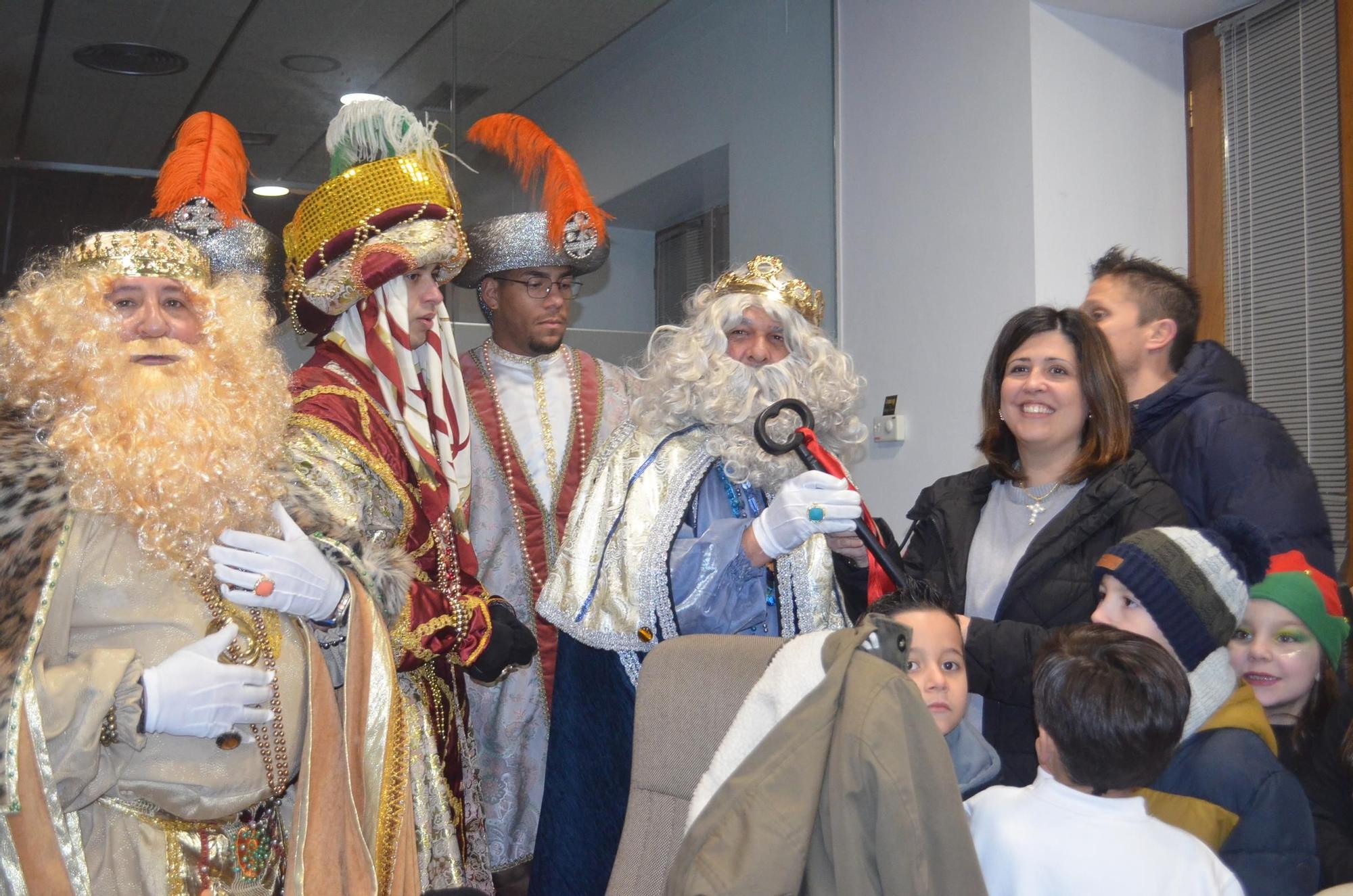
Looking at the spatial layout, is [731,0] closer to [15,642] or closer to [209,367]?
[209,367]

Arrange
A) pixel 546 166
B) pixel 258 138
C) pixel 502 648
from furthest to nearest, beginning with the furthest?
1. pixel 258 138
2. pixel 546 166
3. pixel 502 648

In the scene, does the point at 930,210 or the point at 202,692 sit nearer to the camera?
the point at 202,692

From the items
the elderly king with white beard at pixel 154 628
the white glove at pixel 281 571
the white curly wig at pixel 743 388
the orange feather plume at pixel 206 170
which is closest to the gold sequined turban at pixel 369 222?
the orange feather plume at pixel 206 170

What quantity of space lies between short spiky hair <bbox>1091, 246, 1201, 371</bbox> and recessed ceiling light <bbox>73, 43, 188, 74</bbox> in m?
3.03

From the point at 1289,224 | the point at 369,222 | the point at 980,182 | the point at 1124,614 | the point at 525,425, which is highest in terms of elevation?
the point at 980,182

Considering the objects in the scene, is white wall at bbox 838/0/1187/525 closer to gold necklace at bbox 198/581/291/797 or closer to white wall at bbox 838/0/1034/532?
white wall at bbox 838/0/1034/532

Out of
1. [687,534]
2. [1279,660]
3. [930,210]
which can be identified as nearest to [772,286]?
[687,534]

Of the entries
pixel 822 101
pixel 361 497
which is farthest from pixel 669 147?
pixel 361 497

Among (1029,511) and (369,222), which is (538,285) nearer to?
(369,222)

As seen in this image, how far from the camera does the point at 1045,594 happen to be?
2.27 m

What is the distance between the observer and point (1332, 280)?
12.0 ft

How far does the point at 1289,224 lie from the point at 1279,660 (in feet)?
7.04

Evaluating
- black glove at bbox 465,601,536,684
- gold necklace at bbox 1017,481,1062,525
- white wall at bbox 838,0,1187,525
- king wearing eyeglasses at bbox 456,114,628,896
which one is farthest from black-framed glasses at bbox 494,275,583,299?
white wall at bbox 838,0,1187,525

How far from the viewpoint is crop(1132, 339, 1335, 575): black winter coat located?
2.45 m
